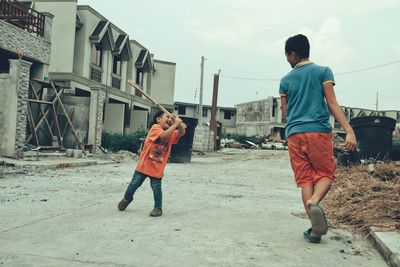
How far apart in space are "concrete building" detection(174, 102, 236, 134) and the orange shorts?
54.8 metres

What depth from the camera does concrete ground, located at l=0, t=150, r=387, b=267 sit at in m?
3.12

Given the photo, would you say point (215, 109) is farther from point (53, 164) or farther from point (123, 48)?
point (53, 164)

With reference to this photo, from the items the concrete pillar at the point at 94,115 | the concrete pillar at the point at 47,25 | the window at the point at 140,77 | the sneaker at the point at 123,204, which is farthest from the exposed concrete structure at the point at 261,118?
the sneaker at the point at 123,204

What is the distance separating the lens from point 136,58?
2944 centimetres

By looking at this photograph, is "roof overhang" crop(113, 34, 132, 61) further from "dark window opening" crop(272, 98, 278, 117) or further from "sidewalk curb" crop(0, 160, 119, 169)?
"dark window opening" crop(272, 98, 278, 117)

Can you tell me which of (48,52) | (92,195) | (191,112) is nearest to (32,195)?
(92,195)

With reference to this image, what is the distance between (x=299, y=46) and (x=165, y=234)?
2.08 meters

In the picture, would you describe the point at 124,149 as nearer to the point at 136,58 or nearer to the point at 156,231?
the point at 136,58

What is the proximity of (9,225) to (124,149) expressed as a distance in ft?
52.6

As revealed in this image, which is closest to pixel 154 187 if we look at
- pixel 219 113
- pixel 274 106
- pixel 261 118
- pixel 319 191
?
pixel 319 191

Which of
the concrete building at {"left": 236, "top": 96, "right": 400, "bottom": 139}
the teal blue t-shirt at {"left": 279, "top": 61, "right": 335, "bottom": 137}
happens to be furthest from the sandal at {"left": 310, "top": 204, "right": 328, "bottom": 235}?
the concrete building at {"left": 236, "top": 96, "right": 400, "bottom": 139}

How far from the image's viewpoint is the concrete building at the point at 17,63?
39.0 feet

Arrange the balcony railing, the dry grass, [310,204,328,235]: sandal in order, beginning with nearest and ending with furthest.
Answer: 1. [310,204,328,235]: sandal
2. the dry grass
3. the balcony railing

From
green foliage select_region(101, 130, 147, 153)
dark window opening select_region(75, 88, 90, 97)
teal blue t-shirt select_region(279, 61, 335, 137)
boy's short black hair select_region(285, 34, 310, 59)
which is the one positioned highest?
dark window opening select_region(75, 88, 90, 97)
